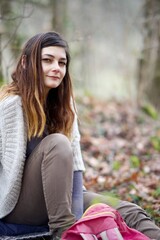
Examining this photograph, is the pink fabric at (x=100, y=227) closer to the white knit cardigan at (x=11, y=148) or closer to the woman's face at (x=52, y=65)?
the white knit cardigan at (x=11, y=148)

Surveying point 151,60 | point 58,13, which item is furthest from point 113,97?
point 58,13

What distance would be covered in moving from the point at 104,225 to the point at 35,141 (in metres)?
0.80

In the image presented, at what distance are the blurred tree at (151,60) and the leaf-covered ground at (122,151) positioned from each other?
0.63 m

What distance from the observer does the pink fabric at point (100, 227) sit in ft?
9.05

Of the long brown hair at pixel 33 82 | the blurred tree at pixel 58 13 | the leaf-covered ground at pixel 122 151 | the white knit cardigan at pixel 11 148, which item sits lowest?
the leaf-covered ground at pixel 122 151

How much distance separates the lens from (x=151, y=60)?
10.2m

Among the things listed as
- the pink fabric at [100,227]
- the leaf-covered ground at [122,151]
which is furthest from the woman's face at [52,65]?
the leaf-covered ground at [122,151]

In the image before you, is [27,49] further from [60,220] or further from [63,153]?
[60,220]

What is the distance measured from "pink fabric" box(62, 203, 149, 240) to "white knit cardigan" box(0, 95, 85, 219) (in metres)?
0.54

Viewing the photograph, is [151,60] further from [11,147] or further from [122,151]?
[11,147]

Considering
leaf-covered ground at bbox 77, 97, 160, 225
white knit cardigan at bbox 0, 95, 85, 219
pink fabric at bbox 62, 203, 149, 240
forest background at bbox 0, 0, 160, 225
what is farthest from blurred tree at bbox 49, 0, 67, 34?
pink fabric at bbox 62, 203, 149, 240

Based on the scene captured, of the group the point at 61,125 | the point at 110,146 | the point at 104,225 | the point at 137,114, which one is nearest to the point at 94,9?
the point at 137,114

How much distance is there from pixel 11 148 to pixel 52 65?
64 cm

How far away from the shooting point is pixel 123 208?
10.9ft
